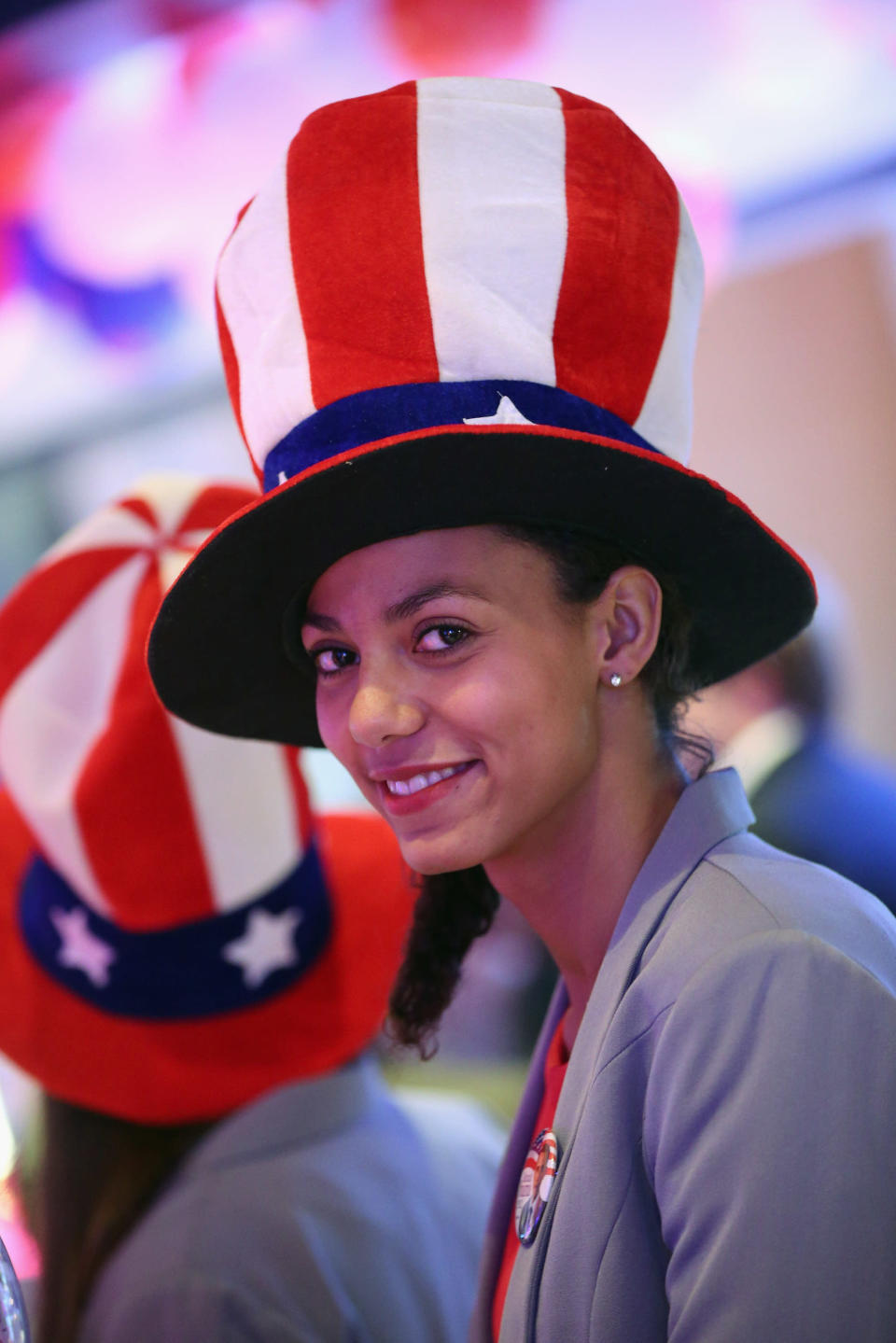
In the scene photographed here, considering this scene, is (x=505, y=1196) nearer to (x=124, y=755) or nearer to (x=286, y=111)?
(x=124, y=755)

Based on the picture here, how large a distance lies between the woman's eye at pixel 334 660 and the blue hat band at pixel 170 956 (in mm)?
492

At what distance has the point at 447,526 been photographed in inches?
41.9

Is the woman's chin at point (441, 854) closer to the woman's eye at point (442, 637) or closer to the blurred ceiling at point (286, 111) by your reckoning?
the woman's eye at point (442, 637)

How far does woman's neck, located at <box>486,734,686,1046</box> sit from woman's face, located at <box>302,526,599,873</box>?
6 cm

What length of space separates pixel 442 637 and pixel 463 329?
10.3 inches

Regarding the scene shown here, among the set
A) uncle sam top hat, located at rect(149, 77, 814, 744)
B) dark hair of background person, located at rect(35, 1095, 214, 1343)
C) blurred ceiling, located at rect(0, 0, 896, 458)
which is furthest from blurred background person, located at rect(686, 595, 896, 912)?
blurred ceiling, located at rect(0, 0, 896, 458)

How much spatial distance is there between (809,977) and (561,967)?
43 cm

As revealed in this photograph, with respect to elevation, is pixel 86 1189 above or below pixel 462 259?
below

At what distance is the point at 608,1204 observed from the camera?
93cm

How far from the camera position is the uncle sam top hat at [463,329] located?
994mm

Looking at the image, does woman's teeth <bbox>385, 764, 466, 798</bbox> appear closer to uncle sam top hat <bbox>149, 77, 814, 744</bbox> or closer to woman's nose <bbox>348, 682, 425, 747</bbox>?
woman's nose <bbox>348, 682, 425, 747</bbox>

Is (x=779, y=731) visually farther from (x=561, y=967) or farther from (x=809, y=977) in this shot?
(x=809, y=977)

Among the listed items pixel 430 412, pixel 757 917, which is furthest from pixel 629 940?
pixel 430 412

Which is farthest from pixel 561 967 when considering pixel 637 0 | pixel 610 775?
pixel 637 0
